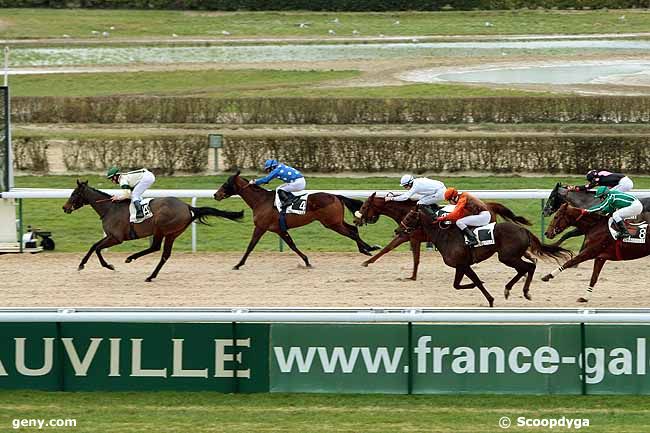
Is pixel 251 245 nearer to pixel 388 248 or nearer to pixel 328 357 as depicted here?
pixel 388 248

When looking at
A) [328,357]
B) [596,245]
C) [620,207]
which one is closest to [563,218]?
[596,245]

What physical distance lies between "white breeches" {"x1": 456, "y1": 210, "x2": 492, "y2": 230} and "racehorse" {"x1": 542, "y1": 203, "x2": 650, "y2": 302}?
77cm

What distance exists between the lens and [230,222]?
16453mm

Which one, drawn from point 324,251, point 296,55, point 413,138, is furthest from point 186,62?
point 324,251

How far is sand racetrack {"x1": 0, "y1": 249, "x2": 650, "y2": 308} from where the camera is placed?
12.0m

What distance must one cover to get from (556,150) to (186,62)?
1330 cm

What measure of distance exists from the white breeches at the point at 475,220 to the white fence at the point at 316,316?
2.62 m

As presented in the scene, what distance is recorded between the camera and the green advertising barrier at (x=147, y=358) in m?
8.98

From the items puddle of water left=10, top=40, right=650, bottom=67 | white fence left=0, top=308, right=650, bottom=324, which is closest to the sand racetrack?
white fence left=0, top=308, right=650, bottom=324

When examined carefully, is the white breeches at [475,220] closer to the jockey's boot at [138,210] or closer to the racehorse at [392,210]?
the racehorse at [392,210]

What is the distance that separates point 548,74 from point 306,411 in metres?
20.2

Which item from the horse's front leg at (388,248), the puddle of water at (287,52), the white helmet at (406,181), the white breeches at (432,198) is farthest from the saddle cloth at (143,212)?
the puddle of water at (287,52)

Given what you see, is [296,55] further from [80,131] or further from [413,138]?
[413,138]

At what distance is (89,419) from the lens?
8352 mm
